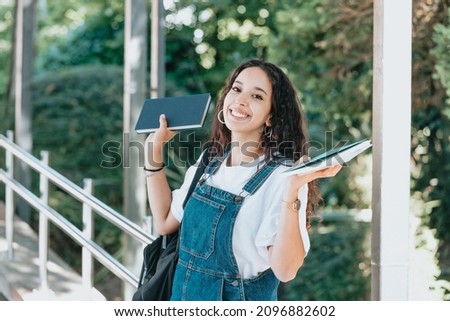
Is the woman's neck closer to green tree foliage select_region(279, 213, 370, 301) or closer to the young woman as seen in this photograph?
the young woman

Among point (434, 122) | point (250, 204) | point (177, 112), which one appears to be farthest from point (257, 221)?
point (434, 122)

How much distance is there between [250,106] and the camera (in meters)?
2.25

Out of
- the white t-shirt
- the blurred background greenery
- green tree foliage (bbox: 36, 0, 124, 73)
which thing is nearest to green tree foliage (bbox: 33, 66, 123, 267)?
the blurred background greenery

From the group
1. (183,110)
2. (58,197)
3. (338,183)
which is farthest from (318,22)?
(183,110)

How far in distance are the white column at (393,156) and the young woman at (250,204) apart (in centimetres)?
26

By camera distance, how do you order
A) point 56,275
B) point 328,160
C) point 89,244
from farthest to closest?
point 56,275 → point 89,244 → point 328,160

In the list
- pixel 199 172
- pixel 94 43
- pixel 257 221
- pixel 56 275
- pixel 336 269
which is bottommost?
pixel 336 269

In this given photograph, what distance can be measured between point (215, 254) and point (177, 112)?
457 millimetres

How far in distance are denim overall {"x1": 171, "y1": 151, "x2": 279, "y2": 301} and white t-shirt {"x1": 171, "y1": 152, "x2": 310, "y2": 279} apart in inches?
0.6

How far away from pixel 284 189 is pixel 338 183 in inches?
267

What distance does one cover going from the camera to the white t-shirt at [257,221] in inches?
82.2

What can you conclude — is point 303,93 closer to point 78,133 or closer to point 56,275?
point 78,133

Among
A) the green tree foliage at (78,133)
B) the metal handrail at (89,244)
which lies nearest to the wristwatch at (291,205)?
the metal handrail at (89,244)

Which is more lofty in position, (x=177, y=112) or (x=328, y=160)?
(x=177, y=112)
